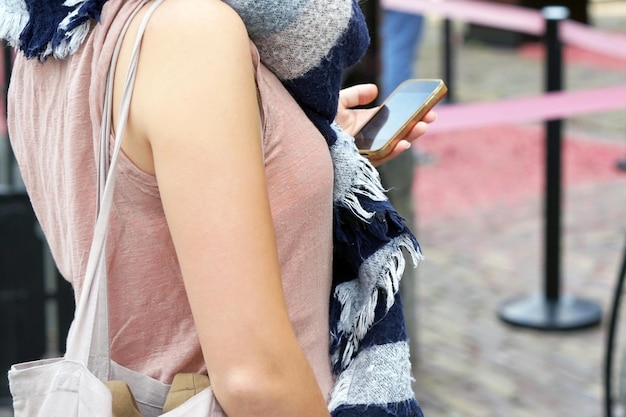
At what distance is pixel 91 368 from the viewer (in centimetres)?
130

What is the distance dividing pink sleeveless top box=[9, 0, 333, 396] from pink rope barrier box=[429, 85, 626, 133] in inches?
116

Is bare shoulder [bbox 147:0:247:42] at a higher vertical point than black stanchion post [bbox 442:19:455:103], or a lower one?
higher

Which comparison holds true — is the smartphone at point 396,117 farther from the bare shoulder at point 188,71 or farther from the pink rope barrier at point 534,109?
the pink rope barrier at point 534,109

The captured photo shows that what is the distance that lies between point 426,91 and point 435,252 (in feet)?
13.8

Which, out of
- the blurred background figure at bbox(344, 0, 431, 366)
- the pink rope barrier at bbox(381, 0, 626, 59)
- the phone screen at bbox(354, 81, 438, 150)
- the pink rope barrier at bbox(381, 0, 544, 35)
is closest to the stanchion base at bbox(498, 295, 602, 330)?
the blurred background figure at bbox(344, 0, 431, 366)

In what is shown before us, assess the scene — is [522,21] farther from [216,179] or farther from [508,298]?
[216,179]

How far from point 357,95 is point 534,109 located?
2.78m

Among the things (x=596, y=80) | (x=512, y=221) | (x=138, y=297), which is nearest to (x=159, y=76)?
(x=138, y=297)

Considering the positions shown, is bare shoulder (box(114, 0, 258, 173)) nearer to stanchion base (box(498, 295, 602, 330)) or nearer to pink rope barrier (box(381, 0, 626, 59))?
stanchion base (box(498, 295, 602, 330))

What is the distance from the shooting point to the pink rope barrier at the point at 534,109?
4344mm

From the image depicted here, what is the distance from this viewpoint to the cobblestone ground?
418 cm

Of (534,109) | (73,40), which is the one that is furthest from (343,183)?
(534,109)

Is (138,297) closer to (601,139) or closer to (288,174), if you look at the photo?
(288,174)

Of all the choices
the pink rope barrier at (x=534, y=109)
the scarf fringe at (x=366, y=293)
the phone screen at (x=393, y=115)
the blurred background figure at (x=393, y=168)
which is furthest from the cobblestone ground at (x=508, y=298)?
the scarf fringe at (x=366, y=293)
